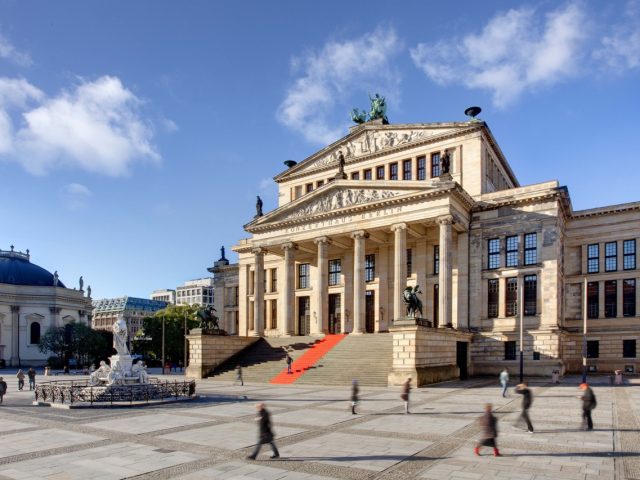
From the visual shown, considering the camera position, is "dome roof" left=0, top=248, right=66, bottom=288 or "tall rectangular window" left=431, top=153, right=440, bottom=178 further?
"dome roof" left=0, top=248, right=66, bottom=288

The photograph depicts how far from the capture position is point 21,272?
108 metres

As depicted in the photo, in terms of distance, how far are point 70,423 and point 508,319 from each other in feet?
123

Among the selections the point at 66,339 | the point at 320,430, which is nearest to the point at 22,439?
the point at 320,430

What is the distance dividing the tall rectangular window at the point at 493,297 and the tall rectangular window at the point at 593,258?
12.0 metres

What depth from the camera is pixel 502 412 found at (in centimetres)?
2383

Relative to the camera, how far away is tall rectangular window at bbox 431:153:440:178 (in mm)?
53500

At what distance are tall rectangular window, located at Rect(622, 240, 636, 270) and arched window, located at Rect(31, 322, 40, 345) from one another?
99.4 m

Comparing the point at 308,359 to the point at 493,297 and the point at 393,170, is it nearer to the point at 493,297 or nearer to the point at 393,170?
the point at 493,297

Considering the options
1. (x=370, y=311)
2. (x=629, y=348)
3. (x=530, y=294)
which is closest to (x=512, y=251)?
(x=530, y=294)

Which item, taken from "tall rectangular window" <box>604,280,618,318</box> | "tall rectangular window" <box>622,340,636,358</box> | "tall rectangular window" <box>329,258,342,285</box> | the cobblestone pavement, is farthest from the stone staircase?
"tall rectangular window" <box>622,340,636,358</box>

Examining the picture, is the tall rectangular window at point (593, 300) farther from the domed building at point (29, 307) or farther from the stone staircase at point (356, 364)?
the domed building at point (29, 307)

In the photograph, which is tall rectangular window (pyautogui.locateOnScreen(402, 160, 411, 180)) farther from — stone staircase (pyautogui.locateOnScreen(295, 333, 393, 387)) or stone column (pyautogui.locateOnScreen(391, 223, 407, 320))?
stone staircase (pyautogui.locateOnScreen(295, 333, 393, 387))

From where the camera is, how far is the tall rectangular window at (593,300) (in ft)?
170

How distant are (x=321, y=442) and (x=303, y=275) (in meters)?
45.8
